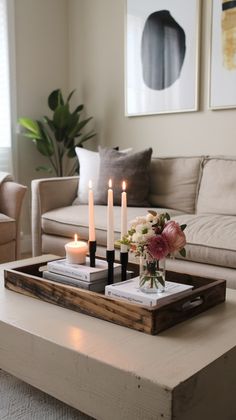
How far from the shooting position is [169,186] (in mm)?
2922

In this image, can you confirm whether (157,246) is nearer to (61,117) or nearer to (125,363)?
(125,363)

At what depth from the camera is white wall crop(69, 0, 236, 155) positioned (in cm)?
312

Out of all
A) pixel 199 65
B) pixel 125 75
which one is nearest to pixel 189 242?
pixel 199 65

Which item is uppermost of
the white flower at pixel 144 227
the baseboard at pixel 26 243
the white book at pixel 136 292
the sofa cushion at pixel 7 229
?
the white flower at pixel 144 227

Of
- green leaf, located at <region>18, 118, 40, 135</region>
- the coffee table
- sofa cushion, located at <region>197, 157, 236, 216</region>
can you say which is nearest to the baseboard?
green leaf, located at <region>18, 118, 40, 135</region>

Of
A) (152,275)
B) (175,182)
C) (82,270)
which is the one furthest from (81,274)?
(175,182)

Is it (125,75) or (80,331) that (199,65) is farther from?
(80,331)

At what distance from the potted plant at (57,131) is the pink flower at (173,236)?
8.33 ft

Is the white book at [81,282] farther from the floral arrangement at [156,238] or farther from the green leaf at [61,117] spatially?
the green leaf at [61,117]

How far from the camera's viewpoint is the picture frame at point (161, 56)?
10.4 ft

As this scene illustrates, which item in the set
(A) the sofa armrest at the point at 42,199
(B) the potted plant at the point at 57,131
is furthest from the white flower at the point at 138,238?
(B) the potted plant at the point at 57,131

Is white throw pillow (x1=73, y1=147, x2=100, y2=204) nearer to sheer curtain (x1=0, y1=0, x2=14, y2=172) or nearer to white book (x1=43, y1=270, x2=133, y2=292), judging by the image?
sheer curtain (x1=0, y1=0, x2=14, y2=172)

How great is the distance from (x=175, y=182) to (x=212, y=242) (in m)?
0.95

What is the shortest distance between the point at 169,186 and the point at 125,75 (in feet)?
3.95
